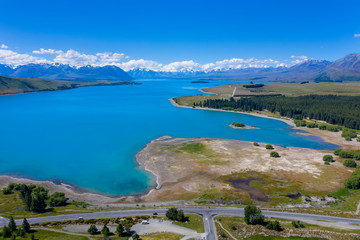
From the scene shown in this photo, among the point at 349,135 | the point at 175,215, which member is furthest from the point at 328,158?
the point at 175,215

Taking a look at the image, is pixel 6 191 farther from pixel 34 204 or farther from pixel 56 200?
pixel 56 200

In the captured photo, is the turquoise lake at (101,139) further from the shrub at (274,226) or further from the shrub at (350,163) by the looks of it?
the shrub at (274,226)

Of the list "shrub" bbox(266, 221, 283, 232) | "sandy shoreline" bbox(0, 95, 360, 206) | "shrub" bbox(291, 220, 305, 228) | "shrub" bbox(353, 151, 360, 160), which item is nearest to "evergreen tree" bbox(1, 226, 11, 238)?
"sandy shoreline" bbox(0, 95, 360, 206)

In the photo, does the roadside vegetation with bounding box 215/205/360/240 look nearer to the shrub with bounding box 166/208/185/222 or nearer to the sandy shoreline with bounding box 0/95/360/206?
the shrub with bounding box 166/208/185/222

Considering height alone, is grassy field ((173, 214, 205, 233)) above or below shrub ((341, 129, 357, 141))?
below

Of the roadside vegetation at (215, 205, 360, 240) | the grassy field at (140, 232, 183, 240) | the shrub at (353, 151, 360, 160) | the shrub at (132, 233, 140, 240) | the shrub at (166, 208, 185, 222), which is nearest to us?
the shrub at (132, 233, 140, 240)

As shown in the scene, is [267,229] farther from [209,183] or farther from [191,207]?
[209,183]
